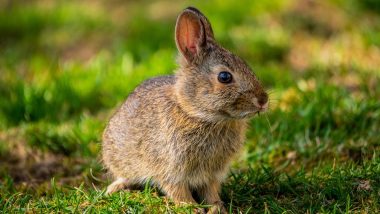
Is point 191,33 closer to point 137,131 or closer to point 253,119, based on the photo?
point 137,131

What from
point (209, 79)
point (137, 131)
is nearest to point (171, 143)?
point (137, 131)

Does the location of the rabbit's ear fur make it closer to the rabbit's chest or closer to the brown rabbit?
the brown rabbit

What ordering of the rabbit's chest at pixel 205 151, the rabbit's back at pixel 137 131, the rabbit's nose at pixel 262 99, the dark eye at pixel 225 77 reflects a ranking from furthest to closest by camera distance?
the rabbit's back at pixel 137 131, the rabbit's chest at pixel 205 151, the dark eye at pixel 225 77, the rabbit's nose at pixel 262 99

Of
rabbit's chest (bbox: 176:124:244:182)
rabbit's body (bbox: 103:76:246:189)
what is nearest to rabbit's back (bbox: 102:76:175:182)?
rabbit's body (bbox: 103:76:246:189)

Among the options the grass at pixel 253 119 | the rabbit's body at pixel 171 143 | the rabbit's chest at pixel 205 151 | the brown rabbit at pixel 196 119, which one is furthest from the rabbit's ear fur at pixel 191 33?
the grass at pixel 253 119

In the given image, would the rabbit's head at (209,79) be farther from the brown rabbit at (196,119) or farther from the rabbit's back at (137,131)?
the rabbit's back at (137,131)

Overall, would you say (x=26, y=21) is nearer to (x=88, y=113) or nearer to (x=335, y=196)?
(x=88, y=113)
